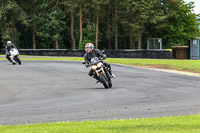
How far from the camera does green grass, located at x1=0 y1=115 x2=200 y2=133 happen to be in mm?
6430

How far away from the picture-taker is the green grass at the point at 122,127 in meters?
6.43

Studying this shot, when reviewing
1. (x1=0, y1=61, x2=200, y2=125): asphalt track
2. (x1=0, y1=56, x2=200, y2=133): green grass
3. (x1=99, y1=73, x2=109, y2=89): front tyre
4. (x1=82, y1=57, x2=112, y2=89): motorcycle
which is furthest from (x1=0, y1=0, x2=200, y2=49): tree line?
(x1=0, y1=56, x2=200, y2=133): green grass

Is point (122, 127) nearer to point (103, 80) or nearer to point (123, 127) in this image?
point (123, 127)

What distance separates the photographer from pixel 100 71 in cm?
1436

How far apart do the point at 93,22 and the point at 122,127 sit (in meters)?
63.9

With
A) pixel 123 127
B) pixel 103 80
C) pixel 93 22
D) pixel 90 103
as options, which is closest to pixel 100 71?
pixel 103 80

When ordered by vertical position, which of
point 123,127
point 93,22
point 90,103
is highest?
point 93,22

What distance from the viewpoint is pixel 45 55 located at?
154 feet

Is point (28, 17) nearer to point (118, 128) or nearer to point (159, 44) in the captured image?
point (159, 44)

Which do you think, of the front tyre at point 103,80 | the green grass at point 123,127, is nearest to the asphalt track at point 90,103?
the front tyre at point 103,80

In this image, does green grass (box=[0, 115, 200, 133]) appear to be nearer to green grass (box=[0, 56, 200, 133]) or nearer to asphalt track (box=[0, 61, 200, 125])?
green grass (box=[0, 56, 200, 133])

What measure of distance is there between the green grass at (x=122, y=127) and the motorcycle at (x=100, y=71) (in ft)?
21.7

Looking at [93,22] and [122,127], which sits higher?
[93,22]

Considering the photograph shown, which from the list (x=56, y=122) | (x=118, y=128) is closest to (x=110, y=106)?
(x=56, y=122)
